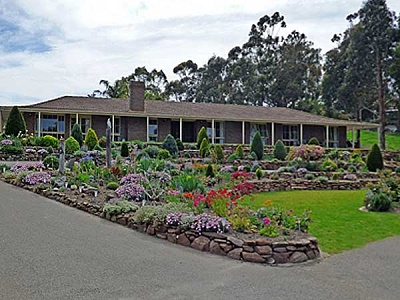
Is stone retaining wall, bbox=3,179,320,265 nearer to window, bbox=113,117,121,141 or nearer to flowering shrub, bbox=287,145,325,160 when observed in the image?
flowering shrub, bbox=287,145,325,160

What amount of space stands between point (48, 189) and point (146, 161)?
10.4ft

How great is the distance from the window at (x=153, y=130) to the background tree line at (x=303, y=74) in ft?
65.2

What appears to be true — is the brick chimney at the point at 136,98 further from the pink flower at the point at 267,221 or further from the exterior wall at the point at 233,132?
the pink flower at the point at 267,221

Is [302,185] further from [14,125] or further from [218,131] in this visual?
[218,131]

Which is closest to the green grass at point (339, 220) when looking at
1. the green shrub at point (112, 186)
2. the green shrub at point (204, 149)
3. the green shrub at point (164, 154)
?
the green shrub at point (112, 186)

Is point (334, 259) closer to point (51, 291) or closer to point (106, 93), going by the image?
point (51, 291)

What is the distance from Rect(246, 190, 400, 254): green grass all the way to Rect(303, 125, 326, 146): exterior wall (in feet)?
66.1

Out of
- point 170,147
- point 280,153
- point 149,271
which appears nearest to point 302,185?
point 280,153

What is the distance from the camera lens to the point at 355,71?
4559 cm

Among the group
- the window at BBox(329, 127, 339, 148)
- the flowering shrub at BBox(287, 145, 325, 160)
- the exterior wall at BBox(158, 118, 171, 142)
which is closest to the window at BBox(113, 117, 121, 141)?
the exterior wall at BBox(158, 118, 171, 142)

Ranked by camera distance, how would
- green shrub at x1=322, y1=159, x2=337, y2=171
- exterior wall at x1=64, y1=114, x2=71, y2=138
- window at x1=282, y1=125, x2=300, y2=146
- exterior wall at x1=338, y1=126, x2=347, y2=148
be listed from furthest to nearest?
exterior wall at x1=338, y1=126, x2=347, y2=148 → window at x1=282, y1=125, x2=300, y2=146 → exterior wall at x1=64, y1=114, x2=71, y2=138 → green shrub at x1=322, y1=159, x2=337, y2=171

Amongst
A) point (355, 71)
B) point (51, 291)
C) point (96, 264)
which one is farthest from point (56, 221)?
point (355, 71)

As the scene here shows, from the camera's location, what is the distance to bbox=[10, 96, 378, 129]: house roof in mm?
28359

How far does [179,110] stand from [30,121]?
33.8 feet
